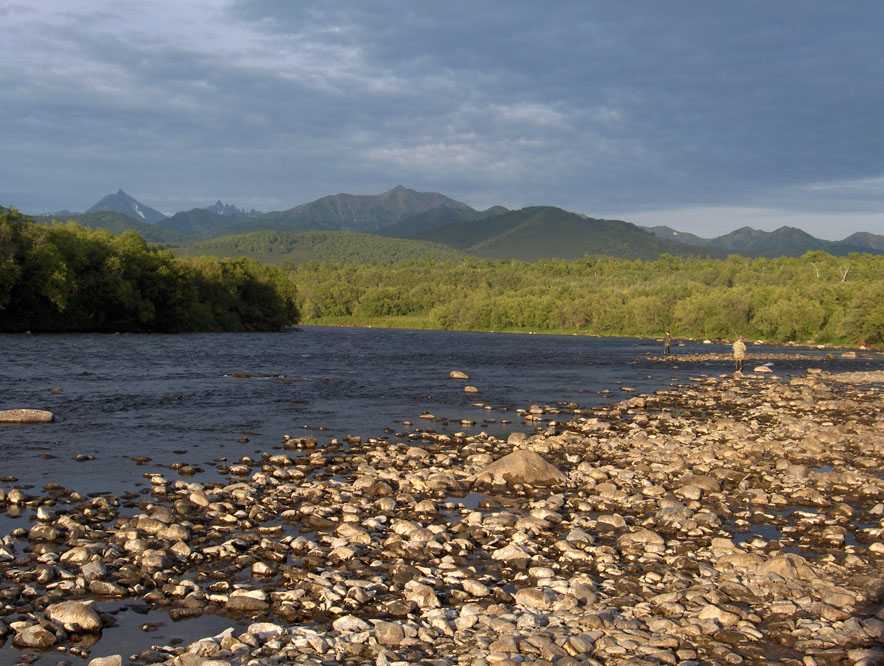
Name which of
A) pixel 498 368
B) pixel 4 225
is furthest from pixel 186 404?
pixel 4 225

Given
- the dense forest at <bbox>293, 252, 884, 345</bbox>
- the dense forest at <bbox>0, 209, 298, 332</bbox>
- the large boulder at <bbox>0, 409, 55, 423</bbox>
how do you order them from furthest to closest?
the dense forest at <bbox>293, 252, 884, 345</bbox> < the dense forest at <bbox>0, 209, 298, 332</bbox> < the large boulder at <bbox>0, 409, 55, 423</bbox>

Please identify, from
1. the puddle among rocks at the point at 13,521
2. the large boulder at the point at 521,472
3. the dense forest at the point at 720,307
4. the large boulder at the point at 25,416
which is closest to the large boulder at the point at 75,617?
the puddle among rocks at the point at 13,521

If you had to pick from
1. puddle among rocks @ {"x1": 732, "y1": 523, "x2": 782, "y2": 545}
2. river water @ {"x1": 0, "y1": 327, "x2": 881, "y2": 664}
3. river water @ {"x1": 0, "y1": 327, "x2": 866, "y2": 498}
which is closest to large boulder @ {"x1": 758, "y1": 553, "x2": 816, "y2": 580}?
puddle among rocks @ {"x1": 732, "y1": 523, "x2": 782, "y2": 545}

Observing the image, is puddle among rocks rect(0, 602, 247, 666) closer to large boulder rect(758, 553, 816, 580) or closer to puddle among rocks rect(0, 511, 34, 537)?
puddle among rocks rect(0, 511, 34, 537)

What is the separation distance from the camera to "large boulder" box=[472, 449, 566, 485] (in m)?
19.3

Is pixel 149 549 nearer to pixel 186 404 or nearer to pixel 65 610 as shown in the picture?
pixel 65 610

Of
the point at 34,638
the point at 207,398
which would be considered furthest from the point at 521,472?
the point at 207,398

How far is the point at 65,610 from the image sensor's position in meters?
9.99

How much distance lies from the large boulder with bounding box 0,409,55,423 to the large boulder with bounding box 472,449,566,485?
1718 cm

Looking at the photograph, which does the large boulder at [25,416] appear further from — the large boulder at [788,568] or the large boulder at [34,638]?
the large boulder at [788,568]

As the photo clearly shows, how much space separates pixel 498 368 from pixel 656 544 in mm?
48820

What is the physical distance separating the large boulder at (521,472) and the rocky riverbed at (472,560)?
0.06m

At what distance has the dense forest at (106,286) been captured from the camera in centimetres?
7831

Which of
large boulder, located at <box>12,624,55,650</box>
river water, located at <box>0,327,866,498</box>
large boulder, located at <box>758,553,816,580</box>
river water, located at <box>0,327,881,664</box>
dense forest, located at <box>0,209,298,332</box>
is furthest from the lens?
dense forest, located at <box>0,209,298,332</box>
